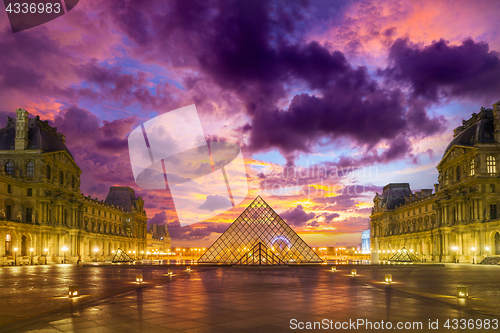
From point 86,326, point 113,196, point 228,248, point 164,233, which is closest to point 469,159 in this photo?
point 228,248

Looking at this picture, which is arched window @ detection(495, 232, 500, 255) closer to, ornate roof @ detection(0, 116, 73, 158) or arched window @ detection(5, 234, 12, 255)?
arched window @ detection(5, 234, 12, 255)

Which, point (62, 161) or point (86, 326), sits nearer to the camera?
point (86, 326)

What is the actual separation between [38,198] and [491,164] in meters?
55.3

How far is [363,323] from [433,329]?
1.16 metres

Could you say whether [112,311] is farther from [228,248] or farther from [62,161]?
[62,161]

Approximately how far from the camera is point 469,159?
50938 mm

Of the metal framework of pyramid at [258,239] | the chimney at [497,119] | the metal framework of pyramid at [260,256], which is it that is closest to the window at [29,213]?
the metal framework of pyramid at [258,239]

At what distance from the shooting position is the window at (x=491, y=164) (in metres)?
49.2

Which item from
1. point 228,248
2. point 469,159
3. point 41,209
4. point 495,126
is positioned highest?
point 495,126

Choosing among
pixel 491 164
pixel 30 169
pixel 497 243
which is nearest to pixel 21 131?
pixel 30 169

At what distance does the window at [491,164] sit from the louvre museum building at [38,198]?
53.9 meters

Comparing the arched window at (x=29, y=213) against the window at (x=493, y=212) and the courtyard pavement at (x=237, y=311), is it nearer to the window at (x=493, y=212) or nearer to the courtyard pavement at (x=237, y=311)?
the courtyard pavement at (x=237, y=311)

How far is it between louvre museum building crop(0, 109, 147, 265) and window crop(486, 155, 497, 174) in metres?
53.9

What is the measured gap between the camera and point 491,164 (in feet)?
162
